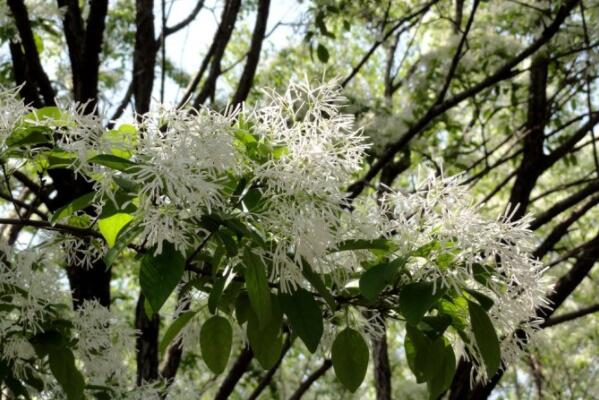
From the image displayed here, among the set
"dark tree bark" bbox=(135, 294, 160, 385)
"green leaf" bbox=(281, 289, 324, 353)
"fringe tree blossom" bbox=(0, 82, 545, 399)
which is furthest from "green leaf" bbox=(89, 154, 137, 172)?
"dark tree bark" bbox=(135, 294, 160, 385)

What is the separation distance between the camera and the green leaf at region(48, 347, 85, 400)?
5.72 ft

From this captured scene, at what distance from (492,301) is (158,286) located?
0.54 m

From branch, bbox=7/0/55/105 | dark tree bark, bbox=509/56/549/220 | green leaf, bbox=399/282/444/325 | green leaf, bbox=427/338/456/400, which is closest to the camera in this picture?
green leaf, bbox=399/282/444/325

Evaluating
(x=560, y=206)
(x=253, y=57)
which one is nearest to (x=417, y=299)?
(x=560, y=206)

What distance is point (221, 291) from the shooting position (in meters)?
→ 1.35

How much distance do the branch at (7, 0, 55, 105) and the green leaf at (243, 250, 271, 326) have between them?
2.03 metres

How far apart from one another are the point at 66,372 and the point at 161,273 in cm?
63

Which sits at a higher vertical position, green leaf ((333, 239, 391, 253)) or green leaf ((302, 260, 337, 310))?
green leaf ((333, 239, 391, 253))

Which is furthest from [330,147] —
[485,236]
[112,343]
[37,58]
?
[37,58]

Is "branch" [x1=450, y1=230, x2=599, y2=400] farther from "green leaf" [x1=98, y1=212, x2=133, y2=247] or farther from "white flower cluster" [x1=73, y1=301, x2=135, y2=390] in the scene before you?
"green leaf" [x1=98, y1=212, x2=133, y2=247]

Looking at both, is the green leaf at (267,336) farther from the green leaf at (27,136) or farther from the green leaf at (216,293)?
the green leaf at (27,136)

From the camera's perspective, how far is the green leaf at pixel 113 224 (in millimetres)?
1349

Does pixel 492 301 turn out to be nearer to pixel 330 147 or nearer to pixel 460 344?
pixel 460 344

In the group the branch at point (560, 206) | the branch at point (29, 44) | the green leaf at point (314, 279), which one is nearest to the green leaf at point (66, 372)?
the green leaf at point (314, 279)
